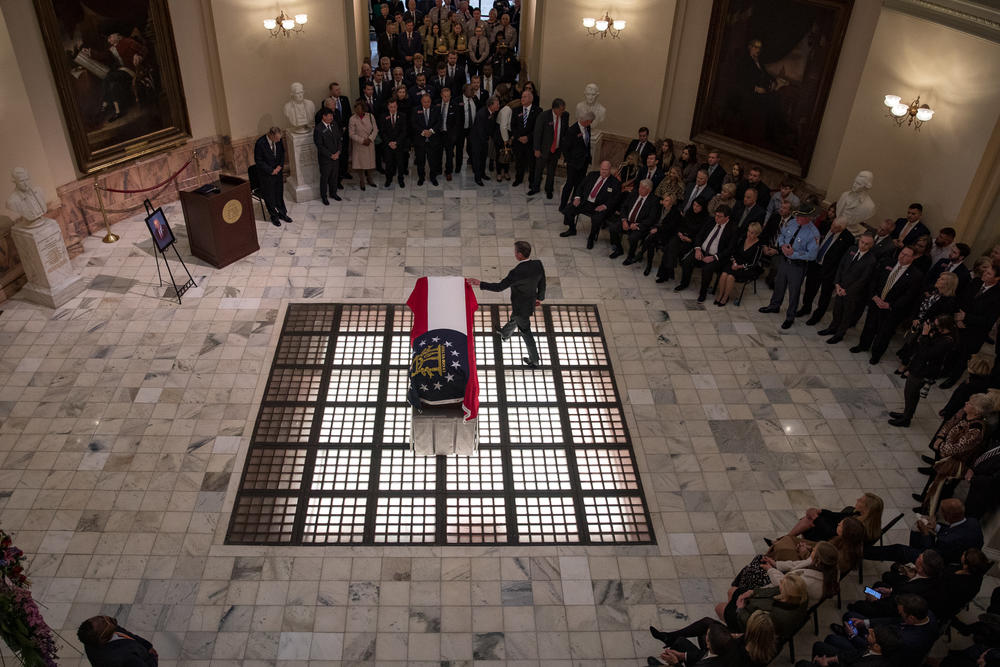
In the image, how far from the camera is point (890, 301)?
9438 millimetres

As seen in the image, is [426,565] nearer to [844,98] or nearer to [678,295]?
[678,295]

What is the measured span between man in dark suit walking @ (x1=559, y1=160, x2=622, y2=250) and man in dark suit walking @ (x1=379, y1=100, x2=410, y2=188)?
3.16m

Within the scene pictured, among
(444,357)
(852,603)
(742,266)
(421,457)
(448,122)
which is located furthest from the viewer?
(448,122)

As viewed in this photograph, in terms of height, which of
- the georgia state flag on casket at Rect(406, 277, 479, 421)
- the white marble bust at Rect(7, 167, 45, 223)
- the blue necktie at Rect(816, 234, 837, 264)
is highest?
the white marble bust at Rect(7, 167, 45, 223)

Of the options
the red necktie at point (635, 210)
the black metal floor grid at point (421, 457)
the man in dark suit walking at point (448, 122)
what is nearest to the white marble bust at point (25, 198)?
the black metal floor grid at point (421, 457)

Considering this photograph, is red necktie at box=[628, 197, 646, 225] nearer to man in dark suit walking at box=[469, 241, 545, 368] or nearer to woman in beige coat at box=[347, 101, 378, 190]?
man in dark suit walking at box=[469, 241, 545, 368]

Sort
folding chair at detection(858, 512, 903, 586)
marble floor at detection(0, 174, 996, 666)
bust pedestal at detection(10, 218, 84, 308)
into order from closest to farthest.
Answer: marble floor at detection(0, 174, 996, 666) < folding chair at detection(858, 512, 903, 586) < bust pedestal at detection(10, 218, 84, 308)

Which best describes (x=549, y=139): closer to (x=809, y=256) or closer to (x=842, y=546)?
(x=809, y=256)

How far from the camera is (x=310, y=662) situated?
6258mm

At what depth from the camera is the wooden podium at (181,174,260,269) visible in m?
10.7

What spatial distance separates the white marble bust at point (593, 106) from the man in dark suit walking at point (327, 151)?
13.3 ft

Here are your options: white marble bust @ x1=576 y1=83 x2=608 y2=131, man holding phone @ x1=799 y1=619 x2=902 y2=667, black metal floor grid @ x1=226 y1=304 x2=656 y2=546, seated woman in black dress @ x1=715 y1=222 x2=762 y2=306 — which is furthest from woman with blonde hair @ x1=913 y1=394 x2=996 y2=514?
white marble bust @ x1=576 y1=83 x2=608 y2=131

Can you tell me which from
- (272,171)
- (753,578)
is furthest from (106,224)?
(753,578)

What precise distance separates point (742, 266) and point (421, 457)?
5.14 metres
